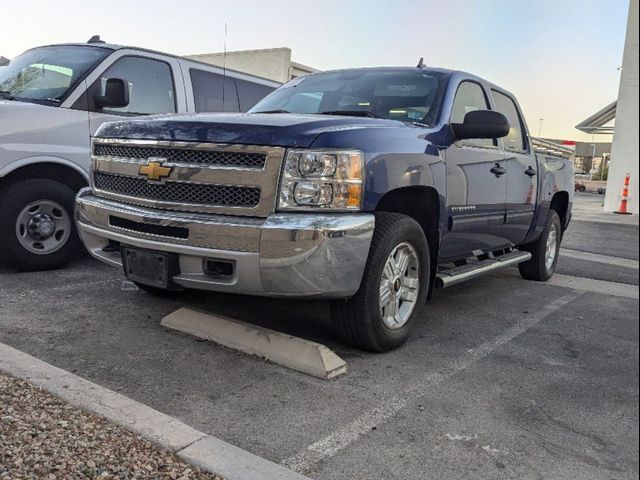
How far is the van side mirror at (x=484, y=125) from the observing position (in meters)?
4.14

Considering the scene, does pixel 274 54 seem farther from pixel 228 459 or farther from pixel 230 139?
pixel 228 459

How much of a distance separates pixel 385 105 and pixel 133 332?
2.39m

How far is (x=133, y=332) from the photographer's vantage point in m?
3.95

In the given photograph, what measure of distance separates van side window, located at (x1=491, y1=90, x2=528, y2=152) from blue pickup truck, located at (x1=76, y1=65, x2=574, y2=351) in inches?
35.9

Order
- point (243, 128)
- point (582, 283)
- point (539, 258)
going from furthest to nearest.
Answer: point (582, 283)
point (539, 258)
point (243, 128)

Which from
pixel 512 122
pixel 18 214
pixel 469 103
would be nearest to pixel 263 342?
pixel 469 103

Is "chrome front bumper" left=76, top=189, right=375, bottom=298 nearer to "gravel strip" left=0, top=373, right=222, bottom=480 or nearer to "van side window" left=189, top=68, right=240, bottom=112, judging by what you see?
"gravel strip" left=0, top=373, right=222, bottom=480

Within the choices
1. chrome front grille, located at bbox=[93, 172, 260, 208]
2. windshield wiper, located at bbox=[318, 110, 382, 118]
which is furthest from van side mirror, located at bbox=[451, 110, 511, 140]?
chrome front grille, located at bbox=[93, 172, 260, 208]

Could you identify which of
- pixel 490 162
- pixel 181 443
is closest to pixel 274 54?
pixel 490 162

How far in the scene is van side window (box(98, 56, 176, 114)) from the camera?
5895 millimetres

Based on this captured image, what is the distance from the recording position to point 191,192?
3.42 metres

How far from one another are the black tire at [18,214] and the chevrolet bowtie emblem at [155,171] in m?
2.16

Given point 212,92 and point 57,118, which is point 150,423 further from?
point 212,92

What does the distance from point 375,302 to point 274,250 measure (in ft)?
2.46
